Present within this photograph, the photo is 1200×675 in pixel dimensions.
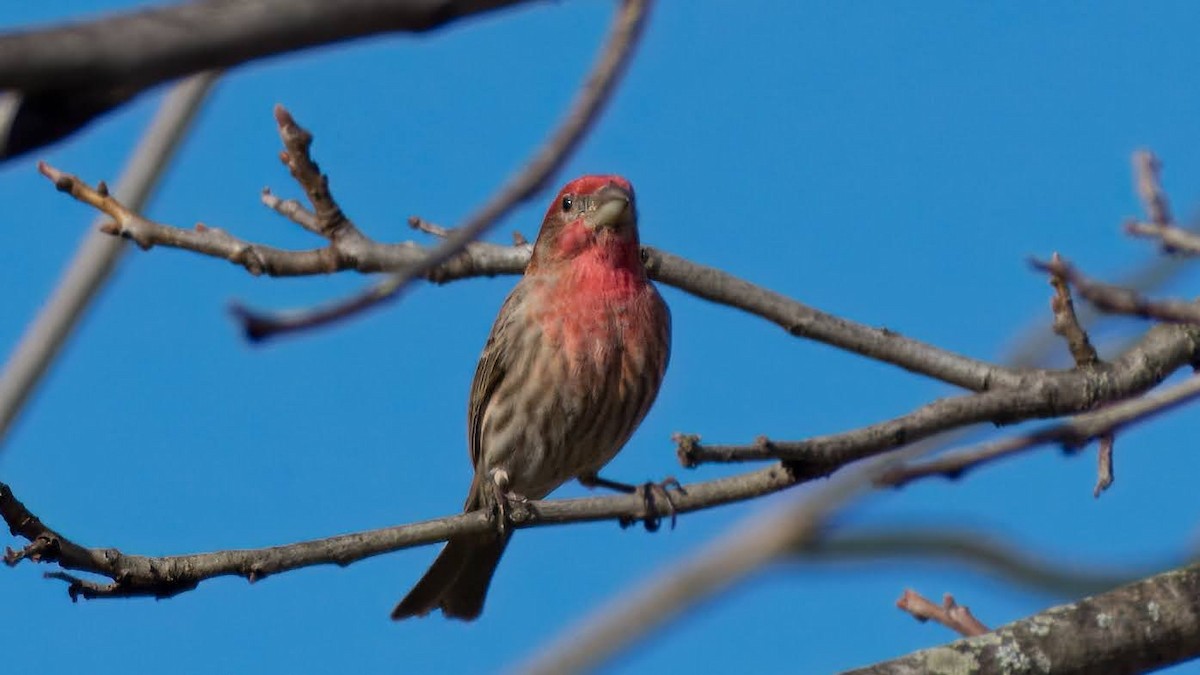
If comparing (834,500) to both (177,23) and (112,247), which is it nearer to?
(112,247)

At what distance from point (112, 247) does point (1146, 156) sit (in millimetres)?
3378

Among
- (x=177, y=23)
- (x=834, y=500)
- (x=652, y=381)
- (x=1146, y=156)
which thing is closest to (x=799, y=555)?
(x=834, y=500)

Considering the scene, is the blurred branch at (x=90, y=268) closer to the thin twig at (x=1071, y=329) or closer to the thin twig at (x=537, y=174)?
the thin twig at (x=1071, y=329)

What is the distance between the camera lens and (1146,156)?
3.44 metres

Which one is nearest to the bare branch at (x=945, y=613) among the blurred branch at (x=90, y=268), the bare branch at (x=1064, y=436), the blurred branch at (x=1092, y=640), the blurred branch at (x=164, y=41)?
the blurred branch at (x=1092, y=640)

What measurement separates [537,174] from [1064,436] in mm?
1148

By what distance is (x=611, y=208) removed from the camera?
6.96 meters

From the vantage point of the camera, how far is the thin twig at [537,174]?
61.8 inches

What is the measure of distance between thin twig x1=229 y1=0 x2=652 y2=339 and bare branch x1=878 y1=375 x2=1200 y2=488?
3.21 ft

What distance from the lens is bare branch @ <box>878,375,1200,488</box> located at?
88.5 inches

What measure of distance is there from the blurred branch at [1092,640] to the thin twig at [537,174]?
8.04 ft

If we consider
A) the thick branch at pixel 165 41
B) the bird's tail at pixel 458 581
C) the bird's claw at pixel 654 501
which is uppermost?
the bird's tail at pixel 458 581

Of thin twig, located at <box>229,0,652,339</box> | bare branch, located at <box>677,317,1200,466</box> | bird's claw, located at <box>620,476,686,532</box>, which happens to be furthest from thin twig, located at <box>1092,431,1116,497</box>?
thin twig, located at <box>229,0,652,339</box>

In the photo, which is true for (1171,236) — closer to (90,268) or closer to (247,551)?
(247,551)
